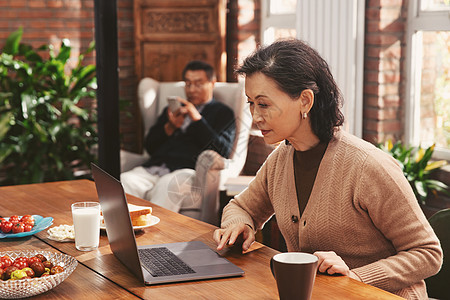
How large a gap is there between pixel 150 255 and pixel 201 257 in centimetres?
13

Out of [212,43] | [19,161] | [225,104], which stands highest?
[212,43]

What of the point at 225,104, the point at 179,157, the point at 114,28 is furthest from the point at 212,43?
the point at 114,28

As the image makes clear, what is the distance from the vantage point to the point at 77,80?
480 cm

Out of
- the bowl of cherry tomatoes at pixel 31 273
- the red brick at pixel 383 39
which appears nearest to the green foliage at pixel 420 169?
the red brick at pixel 383 39

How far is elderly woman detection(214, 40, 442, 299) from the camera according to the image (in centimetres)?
158

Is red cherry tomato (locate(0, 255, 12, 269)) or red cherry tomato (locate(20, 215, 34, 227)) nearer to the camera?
red cherry tomato (locate(0, 255, 12, 269))

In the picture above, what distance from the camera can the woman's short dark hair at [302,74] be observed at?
171cm

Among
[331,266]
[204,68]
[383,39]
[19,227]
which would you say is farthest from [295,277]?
[204,68]

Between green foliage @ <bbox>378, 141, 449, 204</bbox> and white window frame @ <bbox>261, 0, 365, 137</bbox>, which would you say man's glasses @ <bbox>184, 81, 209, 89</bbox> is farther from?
green foliage @ <bbox>378, 141, 449, 204</bbox>

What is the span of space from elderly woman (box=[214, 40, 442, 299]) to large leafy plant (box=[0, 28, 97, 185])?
Answer: 10.1 feet

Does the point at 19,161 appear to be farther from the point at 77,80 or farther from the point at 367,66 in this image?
the point at 367,66

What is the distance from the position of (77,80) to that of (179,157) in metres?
1.14

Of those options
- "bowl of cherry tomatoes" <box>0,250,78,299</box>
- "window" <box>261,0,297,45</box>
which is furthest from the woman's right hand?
"window" <box>261,0,297,45</box>

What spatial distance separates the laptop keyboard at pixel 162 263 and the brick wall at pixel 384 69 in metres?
2.20
